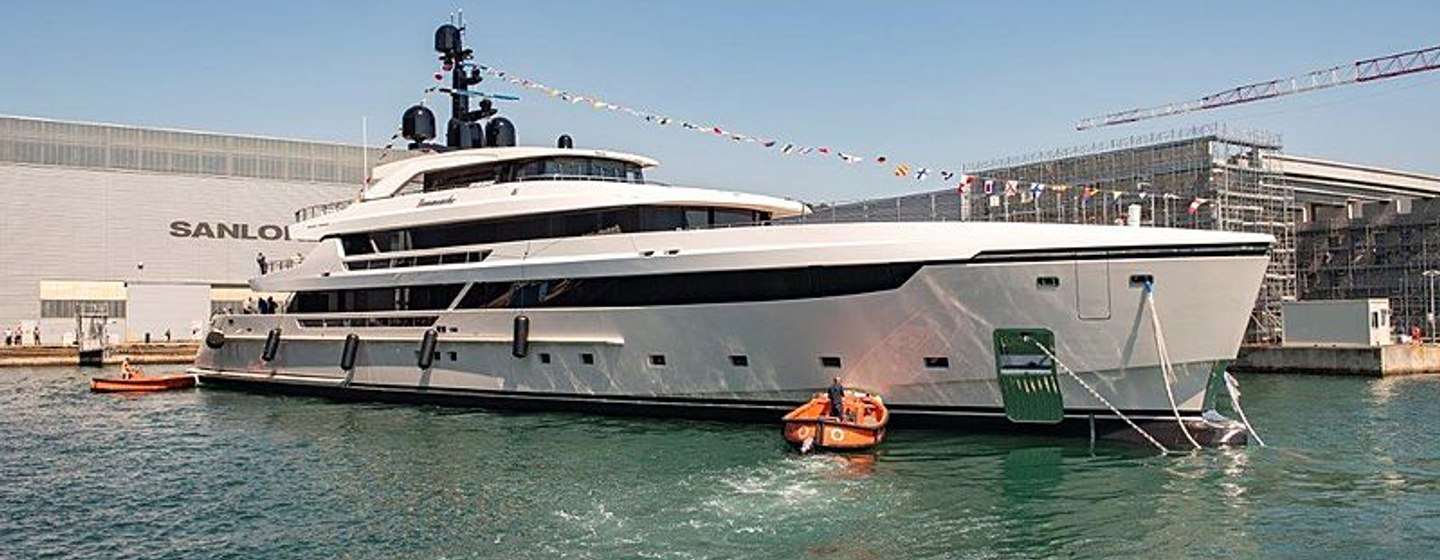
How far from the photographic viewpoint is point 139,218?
189 feet

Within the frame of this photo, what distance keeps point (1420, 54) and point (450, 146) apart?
59.4 metres

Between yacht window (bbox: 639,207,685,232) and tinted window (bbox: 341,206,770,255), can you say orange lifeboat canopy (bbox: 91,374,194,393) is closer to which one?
tinted window (bbox: 341,206,770,255)

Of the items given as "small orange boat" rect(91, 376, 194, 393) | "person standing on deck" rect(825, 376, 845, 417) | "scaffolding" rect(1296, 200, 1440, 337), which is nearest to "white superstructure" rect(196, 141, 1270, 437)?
"person standing on deck" rect(825, 376, 845, 417)

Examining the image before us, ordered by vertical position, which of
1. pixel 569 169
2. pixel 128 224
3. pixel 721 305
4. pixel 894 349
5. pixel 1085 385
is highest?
pixel 128 224

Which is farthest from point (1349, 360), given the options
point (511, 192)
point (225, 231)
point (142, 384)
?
point (225, 231)

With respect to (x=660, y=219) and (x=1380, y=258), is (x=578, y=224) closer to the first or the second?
(x=660, y=219)

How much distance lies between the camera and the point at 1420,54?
66000 mm

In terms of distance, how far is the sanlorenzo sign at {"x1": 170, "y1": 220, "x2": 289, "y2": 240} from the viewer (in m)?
58.6

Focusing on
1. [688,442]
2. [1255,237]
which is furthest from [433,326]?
[1255,237]

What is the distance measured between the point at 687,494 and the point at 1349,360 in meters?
31.6

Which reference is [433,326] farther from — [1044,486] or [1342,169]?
[1342,169]

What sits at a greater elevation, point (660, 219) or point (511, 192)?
point (511, 192)

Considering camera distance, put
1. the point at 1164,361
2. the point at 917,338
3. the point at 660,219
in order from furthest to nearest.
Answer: the point at 660,219 < the point at 917,338 < the point at 1164,361

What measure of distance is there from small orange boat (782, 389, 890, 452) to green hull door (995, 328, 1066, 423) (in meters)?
1.96
